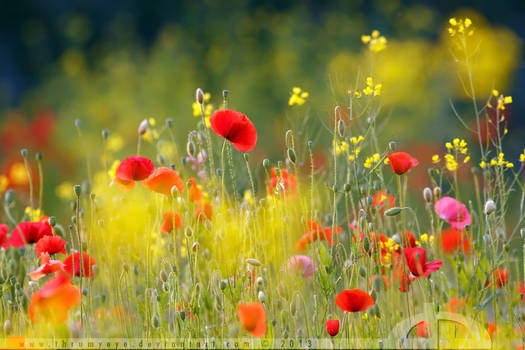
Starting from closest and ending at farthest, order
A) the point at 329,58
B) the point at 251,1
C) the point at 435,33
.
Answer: the point at 329,58 < the point at 435,33 < the point at 251,1

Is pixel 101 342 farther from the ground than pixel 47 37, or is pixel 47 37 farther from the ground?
pixel 47 37

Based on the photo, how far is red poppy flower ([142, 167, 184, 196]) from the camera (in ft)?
4.54

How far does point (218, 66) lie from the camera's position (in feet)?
21.0

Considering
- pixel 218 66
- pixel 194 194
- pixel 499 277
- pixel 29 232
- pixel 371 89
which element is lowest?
pixel 499 277

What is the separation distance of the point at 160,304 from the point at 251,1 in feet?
20.3

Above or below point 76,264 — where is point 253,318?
below

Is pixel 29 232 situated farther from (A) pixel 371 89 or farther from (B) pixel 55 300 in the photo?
(A) pixel 371 89

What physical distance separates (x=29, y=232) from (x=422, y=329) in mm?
897

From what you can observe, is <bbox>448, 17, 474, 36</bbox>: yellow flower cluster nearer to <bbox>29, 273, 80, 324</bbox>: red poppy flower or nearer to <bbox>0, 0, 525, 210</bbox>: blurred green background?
<bbox>29, 273, 80, 324</bbox>: red poppy flower

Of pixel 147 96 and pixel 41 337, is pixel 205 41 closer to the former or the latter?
pixel 147 96

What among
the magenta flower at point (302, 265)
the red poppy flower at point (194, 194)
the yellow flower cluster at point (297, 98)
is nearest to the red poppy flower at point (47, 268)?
the red poppy flower at point (194, 194)

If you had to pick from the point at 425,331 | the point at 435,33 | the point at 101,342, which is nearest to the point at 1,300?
the point at 101,342

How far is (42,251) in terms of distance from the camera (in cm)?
144

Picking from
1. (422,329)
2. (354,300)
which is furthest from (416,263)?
(422,329)
